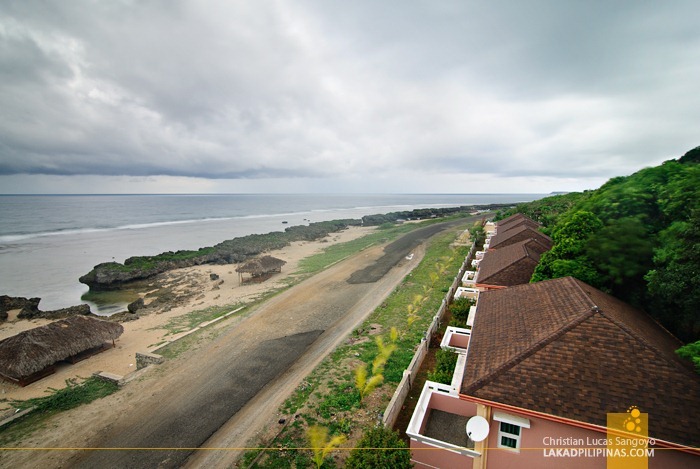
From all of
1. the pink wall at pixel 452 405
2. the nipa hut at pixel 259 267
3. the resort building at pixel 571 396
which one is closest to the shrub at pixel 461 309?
the pink wall at pixel 452 405

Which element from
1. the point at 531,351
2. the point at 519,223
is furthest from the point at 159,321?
the point at 519,223

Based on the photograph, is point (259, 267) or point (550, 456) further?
point (259, 267)

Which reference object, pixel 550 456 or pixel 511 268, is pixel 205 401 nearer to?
pixel 550 456

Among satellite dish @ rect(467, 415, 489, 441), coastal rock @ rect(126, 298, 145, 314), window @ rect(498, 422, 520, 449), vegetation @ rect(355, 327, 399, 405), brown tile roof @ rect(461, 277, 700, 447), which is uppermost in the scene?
brown tile roof @ rect(461, 277, 700, 447)

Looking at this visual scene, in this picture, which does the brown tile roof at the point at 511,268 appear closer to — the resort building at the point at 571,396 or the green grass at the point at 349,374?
the green grass at the point at 349,374

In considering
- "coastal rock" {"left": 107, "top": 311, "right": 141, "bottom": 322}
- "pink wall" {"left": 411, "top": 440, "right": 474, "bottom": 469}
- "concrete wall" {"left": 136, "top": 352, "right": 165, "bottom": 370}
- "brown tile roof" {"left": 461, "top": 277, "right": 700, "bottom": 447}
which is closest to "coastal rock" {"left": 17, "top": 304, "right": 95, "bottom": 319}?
"coastal rock" {"left": 107, "top": 311, "right": 141, "bottom": 322}

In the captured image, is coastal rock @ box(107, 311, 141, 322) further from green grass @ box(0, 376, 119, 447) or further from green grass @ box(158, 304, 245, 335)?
green grass @ box(0, 376, 119, 447)

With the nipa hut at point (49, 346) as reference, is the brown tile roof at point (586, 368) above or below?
above
